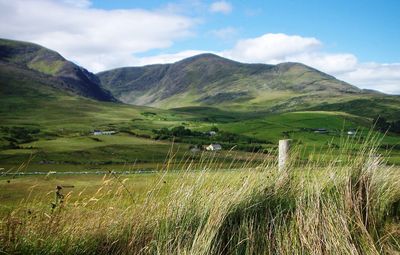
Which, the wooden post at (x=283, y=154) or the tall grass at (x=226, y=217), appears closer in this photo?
the tall grass at (x=226, y=217)

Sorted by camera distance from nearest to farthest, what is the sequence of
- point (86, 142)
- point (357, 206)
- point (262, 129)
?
point (357, 206) → point (86, 142) → point (262, 129)

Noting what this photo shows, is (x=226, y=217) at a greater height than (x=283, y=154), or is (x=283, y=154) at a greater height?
(x=283, y=154)

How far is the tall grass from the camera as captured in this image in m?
5.88

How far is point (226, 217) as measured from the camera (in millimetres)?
6449

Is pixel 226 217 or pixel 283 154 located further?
pixel 283 154

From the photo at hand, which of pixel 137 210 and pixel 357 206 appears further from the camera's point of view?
pixel 357 206

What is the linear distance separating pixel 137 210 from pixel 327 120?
182568 mm

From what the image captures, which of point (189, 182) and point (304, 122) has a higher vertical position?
point (189, 182)

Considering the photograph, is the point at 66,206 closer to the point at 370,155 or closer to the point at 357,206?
the point at 357,206

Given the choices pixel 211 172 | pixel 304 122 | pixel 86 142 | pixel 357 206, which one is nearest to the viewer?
pixel 357 206

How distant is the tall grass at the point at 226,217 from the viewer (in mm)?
5883

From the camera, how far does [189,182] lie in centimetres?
712

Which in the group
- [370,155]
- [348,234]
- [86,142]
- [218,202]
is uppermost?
[370,155]

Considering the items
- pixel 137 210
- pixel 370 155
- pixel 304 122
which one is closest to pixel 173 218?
pixel 137 210
